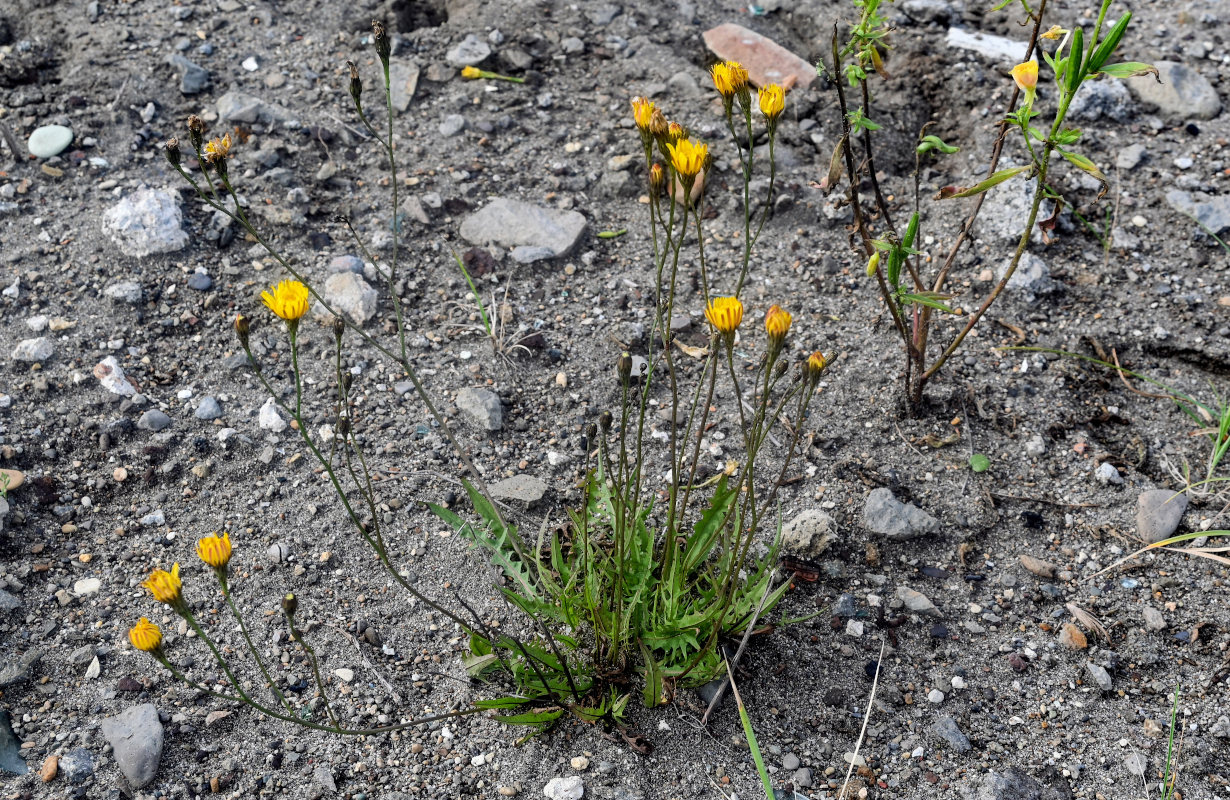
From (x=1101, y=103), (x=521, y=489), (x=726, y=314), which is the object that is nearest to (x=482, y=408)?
(x=521, y=489)

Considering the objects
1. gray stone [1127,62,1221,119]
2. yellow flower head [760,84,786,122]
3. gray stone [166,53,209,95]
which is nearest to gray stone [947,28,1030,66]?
gray stone [1127,62,1221,119]

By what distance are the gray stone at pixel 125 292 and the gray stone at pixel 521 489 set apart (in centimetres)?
138

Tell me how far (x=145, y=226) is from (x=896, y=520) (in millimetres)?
2557

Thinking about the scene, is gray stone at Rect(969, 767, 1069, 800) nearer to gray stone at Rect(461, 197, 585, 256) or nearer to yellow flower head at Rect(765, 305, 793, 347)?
Result: yellow flower head at Rect(765, 305, 793, 347)

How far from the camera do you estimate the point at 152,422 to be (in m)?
2.63

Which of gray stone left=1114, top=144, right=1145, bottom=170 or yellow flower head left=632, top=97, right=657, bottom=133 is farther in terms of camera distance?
gray stone left=1114, top=144, right=1145, bottom=170

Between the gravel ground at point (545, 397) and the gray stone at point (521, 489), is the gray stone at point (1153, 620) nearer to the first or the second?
the gravel ground at point (545, 397)

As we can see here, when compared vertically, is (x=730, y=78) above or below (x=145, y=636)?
above

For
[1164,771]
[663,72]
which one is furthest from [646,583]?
[663,72]

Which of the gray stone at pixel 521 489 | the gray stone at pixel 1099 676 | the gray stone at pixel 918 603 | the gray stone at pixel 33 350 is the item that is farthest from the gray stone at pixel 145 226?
the gray stone at pixel 1099 676

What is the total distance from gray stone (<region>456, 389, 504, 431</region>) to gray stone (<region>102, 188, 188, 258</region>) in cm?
118

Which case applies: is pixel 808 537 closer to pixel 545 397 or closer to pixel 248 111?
pixel 545 397

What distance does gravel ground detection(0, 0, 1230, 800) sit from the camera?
207 centimetres

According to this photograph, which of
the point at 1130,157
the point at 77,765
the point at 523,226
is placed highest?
the point at 1130,157
